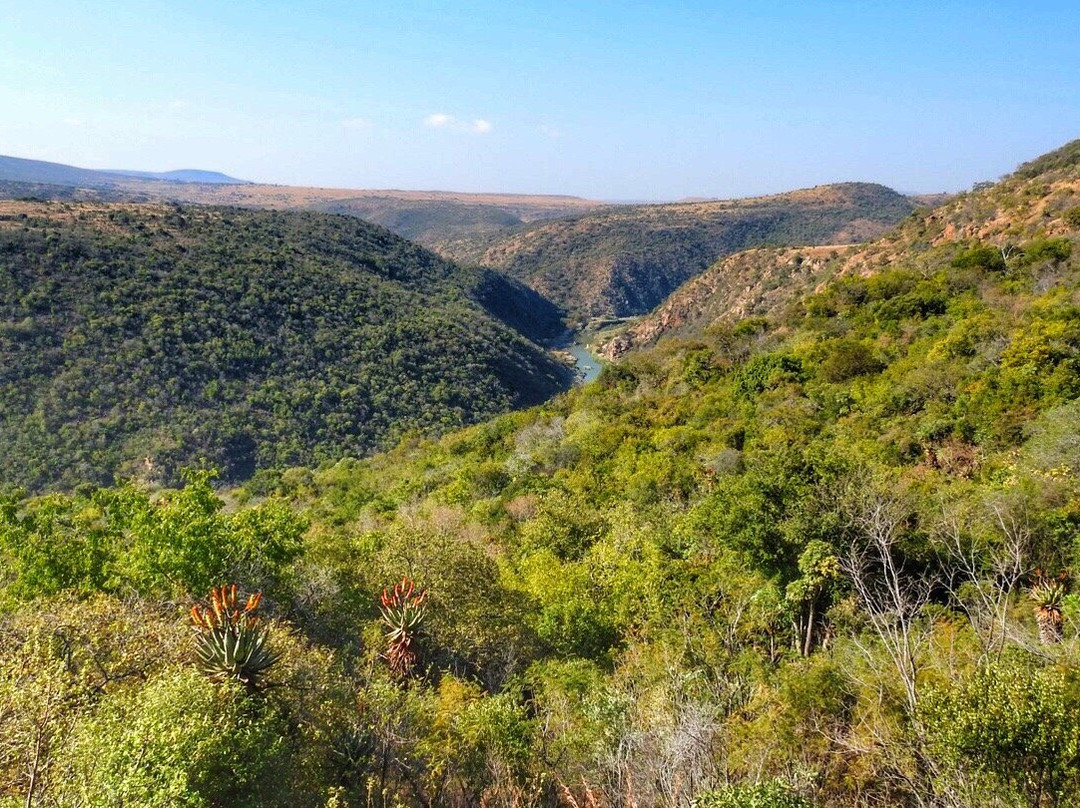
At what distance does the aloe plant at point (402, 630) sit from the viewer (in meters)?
13.8

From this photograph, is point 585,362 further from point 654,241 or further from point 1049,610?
point 1049,610

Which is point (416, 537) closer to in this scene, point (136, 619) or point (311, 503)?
point (136, 619)

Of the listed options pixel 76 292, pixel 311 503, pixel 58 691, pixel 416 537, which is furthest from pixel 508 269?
pixel 58 691

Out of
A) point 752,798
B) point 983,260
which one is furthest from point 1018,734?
point 983,260

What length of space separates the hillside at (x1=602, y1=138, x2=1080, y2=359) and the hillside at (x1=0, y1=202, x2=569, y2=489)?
74.0 ft

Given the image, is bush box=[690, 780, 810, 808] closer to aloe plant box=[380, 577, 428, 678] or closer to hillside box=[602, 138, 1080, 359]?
aloe plant box=[380, 577, 428, 678]

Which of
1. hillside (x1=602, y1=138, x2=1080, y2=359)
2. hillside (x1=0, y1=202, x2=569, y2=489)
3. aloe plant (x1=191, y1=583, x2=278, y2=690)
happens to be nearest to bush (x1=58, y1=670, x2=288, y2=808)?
aloe plant (x1=191, y1=583, x2=278, y2=690)

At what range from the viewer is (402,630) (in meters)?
13.8

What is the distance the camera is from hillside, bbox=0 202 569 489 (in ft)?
159

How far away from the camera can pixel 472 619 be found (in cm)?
1617

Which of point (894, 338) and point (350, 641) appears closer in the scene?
point (350, 641)

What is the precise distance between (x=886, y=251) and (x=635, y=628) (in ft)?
179

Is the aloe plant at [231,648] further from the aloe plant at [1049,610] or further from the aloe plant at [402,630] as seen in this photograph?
the aloe plant at [1049,610]

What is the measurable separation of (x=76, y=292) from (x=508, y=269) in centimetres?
10104
